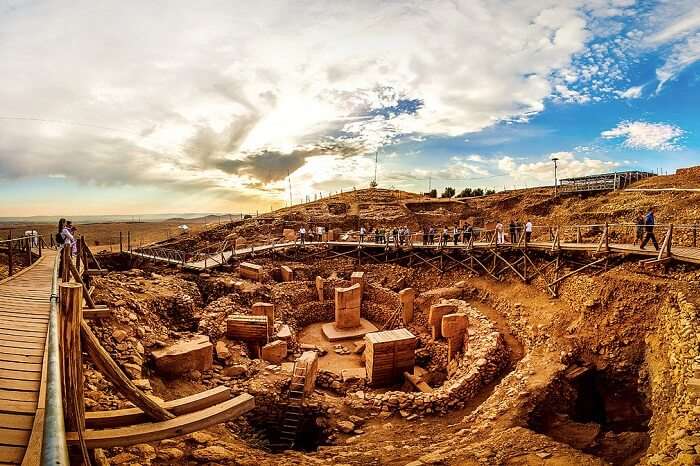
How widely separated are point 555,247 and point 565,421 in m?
8.01

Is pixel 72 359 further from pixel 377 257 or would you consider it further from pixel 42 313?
pixel 377 257

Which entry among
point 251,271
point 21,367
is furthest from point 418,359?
point 21,367

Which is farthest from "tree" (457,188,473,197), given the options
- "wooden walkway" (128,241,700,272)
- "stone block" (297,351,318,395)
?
"stone block" (297,351,318,395)

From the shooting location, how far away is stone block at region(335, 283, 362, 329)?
16.6 metres

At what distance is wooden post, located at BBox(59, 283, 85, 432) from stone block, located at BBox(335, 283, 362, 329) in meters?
13.4

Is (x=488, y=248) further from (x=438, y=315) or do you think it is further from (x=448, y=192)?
(x=448, y=192)

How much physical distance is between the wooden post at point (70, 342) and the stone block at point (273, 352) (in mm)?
8170

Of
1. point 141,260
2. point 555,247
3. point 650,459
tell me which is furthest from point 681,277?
point 141,260

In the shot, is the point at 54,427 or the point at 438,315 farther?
the point at 438,315

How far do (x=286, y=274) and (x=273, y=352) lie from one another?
325 inches

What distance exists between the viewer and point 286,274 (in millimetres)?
19500

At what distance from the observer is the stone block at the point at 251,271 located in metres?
18.0

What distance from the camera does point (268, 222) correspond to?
1318 inches

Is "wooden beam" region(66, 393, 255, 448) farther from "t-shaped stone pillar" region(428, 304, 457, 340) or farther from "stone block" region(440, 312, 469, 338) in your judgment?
"t-shaped stone pillar" region(428, 304, 457, 340)
